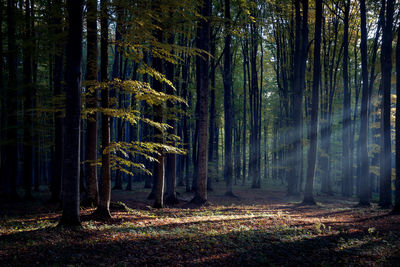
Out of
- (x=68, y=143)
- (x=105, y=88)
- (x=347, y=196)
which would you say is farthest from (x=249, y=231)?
(x=347, y=196)

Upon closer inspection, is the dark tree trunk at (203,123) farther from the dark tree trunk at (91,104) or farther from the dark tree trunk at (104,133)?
the dark tree trunk at (104,133)

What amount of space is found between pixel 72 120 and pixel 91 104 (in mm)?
3373

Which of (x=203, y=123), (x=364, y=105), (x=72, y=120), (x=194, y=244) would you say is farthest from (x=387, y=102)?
(x=72, y=120)

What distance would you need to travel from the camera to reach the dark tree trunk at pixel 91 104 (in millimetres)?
8852

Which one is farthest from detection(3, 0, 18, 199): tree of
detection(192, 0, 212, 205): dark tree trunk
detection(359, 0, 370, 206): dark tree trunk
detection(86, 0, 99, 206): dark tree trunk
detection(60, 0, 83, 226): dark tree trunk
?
detection(359, 0, 370, 206): dark tree trunk

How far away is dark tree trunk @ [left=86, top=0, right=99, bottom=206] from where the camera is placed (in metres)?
8.85

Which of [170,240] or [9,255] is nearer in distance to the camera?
[9,255]

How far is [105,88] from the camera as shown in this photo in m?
8.91

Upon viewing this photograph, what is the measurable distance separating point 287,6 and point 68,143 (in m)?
23.2

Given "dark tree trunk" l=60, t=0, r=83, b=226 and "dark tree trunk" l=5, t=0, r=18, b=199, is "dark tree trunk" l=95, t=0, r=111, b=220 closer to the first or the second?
"dark tree trunk" l=60, t=0, r=83, b=226

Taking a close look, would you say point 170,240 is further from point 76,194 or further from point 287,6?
point 287,6

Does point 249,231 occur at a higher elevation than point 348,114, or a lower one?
lower

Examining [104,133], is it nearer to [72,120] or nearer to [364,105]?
[72,120]

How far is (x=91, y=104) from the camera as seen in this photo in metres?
10.5
